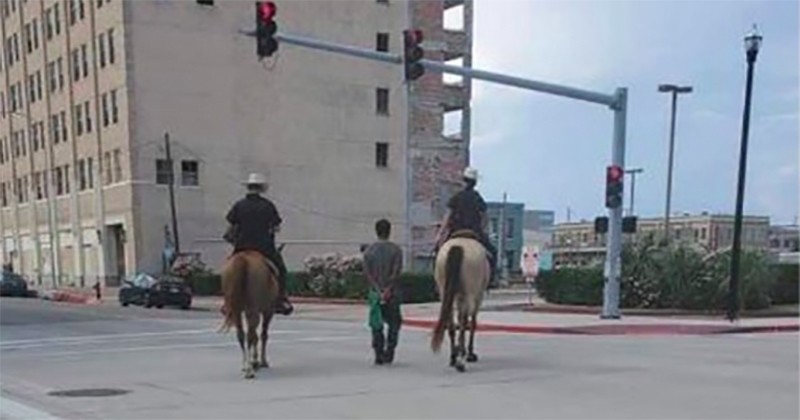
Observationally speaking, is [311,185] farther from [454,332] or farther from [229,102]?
[454,332]

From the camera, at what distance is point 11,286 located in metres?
55.4

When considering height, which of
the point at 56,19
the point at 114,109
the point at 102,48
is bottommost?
the point at 114,109

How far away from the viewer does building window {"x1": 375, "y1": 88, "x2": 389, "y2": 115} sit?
68500 mm

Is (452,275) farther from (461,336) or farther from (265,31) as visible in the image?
(265,31)

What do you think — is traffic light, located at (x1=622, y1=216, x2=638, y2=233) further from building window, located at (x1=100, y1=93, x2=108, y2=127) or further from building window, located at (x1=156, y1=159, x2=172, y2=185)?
building window, located at (x1=100, y1=93, x2=108, y2=127)

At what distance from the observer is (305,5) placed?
65.9 m

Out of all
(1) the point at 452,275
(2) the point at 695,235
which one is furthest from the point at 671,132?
(1) the point at 452,275

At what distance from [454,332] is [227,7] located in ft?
173

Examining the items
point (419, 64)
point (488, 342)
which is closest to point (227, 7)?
point (419, 64)

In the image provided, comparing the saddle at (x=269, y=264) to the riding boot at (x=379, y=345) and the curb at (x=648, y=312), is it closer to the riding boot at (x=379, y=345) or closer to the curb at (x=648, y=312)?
the riding boot at (x=379, y=345)

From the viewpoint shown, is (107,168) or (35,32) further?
(35,32)

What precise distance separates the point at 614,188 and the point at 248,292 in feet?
46.1

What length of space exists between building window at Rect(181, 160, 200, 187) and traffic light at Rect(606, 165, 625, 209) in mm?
39872

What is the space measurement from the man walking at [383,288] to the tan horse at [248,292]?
1513 mm
